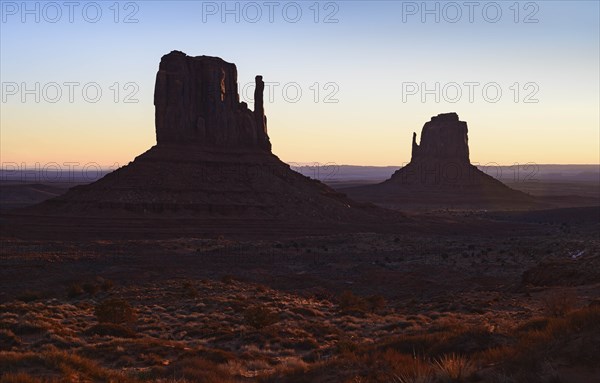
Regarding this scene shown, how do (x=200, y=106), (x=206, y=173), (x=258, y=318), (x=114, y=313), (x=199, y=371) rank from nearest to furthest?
1. (x=199, y=371)
2. (x=258, y=318)
3. (x=114, y=313)
4. (x=206, y=173)
5. (x=200, y=106)

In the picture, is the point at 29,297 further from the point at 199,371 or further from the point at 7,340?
the point at 199,371

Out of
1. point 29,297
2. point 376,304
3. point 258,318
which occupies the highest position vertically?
point 258,318

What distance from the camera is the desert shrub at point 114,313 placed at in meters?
21.9

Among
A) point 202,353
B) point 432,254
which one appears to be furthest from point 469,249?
point 202,353

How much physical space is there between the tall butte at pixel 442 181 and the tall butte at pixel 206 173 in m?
44.5

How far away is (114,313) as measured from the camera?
72.1 ft

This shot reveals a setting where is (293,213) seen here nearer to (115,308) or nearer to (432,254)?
(432,254)

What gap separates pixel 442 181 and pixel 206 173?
285 feet

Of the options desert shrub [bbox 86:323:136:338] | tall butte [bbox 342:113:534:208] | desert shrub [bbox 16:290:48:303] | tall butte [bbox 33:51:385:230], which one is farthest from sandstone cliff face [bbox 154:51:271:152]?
desert shrub [bbox 86:323:136:338]

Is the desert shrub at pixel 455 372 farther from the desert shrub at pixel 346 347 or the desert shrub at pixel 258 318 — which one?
the desert shrub at pixel 258 318

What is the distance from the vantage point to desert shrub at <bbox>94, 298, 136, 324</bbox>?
2188 cm

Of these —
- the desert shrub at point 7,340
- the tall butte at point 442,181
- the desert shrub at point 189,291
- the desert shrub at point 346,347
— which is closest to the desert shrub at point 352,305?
the desert shrub at point 189,291

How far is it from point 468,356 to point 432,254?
44377 mm

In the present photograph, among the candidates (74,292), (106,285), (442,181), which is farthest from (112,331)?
(442,181)
